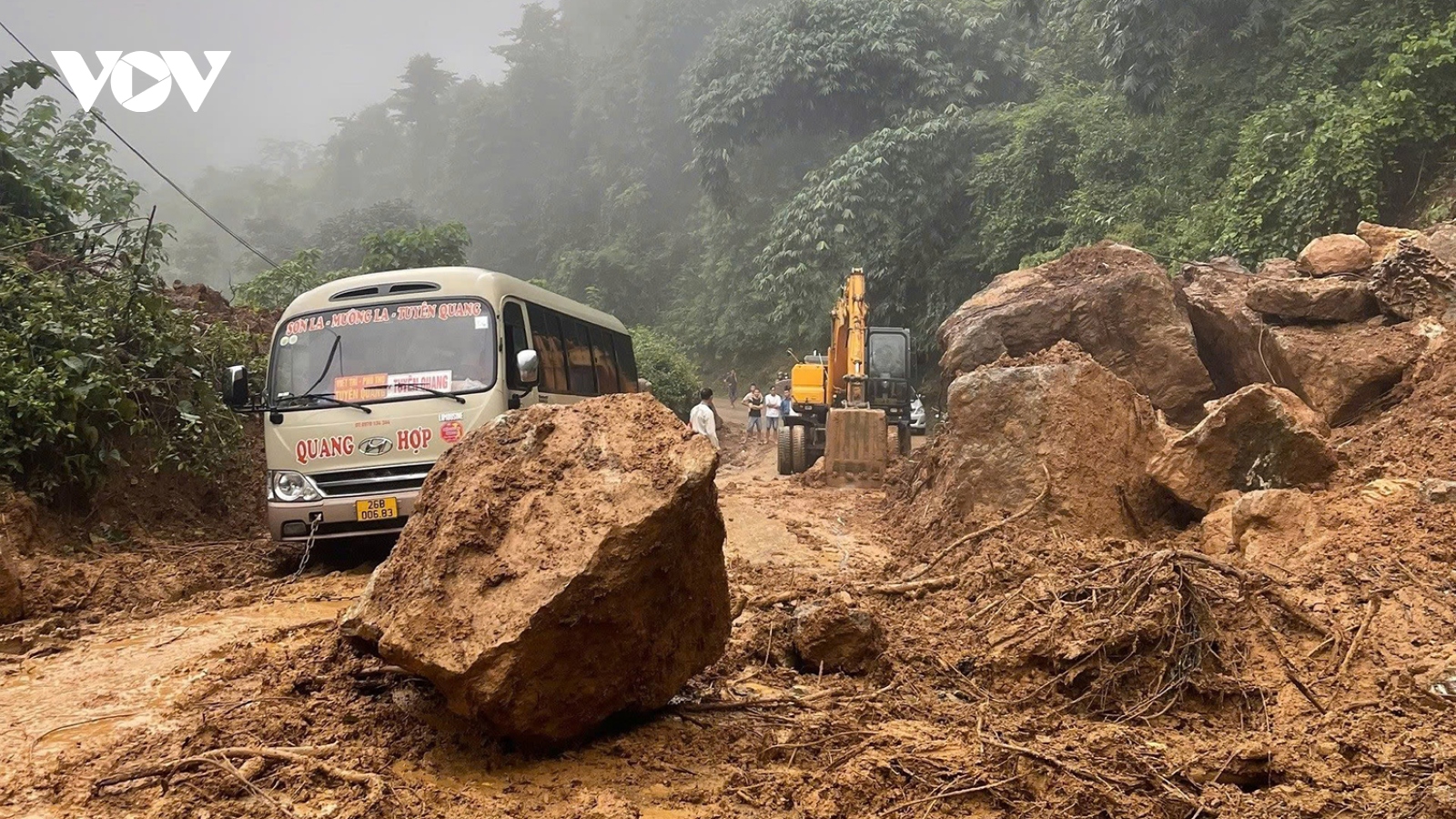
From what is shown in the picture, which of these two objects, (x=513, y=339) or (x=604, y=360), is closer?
(x=513, y=339)

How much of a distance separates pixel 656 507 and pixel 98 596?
5.48 metres

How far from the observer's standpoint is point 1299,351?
30.4ft

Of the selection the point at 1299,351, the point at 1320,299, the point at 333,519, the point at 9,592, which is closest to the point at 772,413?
the point at 1320,299

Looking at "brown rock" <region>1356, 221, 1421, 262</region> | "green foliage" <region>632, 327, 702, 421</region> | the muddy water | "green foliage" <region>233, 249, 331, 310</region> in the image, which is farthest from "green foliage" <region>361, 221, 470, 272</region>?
"brown rock" <region>1356, 221, 1421, 262</region>

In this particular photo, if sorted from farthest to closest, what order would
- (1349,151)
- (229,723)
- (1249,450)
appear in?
(1349,151) < (1249,450) < (229,723)

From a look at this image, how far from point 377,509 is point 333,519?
0.37m

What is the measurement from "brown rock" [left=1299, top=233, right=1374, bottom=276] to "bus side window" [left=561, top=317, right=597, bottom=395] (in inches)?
308

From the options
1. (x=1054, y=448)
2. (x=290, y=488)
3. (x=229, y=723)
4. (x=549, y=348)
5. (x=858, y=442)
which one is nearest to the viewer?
(x=229, y=723)

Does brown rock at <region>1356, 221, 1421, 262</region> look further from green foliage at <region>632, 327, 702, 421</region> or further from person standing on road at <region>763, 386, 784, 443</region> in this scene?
green foliage at <region>632, 327, 702, 421</region>

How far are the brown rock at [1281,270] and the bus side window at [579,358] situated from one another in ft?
24.4

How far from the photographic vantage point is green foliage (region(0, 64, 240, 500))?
788 centimetres

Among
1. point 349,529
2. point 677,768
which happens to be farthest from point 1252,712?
point 349,529

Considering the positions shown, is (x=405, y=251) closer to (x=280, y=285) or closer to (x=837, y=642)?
(x=280, y=285)

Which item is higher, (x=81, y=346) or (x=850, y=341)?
(x=850, y=341)
